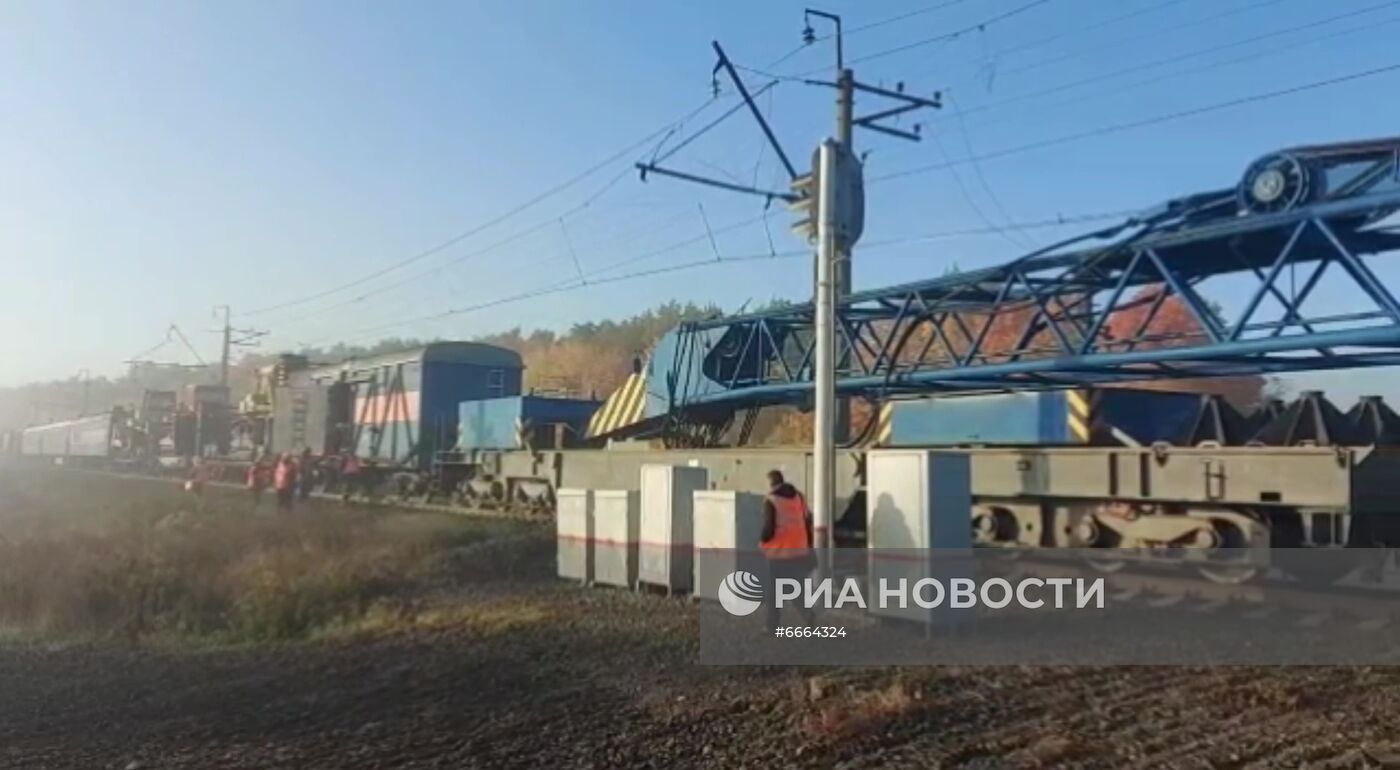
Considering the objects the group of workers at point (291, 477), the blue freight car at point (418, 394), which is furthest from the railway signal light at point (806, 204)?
the blue freight car at point (418, 394)

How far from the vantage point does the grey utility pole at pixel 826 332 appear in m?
10.6

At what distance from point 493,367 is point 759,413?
13.2 metres

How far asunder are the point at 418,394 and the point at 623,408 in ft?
33.1

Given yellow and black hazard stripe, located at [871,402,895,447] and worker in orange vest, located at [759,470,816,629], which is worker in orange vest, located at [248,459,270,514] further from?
worker in orange vest, located at [759,470,816,629]

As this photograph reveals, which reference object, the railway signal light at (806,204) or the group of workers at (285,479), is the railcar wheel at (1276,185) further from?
the group of workers at (285,479)

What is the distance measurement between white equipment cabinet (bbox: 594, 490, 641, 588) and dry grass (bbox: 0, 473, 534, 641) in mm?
2201

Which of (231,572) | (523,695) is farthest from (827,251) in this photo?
(231,572)

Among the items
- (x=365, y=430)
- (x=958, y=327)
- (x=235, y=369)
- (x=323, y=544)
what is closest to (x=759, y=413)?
(x=958, y=327)

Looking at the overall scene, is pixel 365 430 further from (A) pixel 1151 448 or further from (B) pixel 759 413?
(A) pixel 1151 448

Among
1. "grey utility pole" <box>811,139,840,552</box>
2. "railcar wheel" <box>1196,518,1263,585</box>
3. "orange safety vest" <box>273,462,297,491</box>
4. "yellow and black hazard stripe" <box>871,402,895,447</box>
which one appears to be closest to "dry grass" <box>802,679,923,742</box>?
"grey utility pole" <box>811,139,840,552</box>

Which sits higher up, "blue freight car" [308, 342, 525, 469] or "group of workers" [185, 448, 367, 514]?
"blue freight car" [308, 342, 525, 469]

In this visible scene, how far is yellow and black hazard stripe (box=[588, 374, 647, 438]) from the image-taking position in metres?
20.7

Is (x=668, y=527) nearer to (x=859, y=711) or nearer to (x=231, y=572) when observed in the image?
(x=859, y=711)

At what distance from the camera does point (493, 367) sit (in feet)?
102
